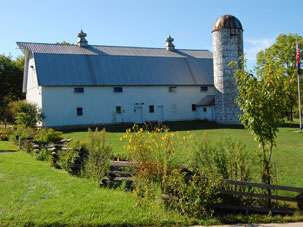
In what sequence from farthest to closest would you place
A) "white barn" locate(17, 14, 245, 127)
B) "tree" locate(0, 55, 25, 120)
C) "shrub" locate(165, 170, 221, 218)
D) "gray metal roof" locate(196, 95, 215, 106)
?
1. "tree" locate(0, 55, 25, 120)
2. "gray metal roof" locate(196, 95, 215, 106)
3. "white barn" locate(17, 14, 245, 127)
4. "shrub" locate(165, 170, 221, 218)

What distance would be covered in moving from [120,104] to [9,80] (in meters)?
24.2

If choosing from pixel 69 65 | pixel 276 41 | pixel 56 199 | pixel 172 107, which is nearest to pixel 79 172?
pixel 56 199

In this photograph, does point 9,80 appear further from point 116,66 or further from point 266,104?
point 266,104

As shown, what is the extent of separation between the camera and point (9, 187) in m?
8.80

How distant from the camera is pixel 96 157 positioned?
973 cm

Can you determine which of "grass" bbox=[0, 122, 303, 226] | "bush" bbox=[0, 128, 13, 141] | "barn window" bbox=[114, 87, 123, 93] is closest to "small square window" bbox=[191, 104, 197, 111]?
"barn window" bbox=[114, 87, 123, 93]

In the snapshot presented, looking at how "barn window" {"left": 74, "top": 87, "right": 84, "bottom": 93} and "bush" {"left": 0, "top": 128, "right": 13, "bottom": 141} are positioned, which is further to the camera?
"barn window" {"left": 74, "top": 87, "right": 84, "bottom": 93}

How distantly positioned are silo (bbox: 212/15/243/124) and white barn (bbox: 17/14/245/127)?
3.59 meters

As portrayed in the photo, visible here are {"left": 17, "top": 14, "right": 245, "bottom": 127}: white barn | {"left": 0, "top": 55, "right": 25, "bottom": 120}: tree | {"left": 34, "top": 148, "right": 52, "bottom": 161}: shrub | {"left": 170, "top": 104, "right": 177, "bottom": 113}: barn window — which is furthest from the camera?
{"left": 0, "top": 55, "right": 25, "bottom": 120}: tree

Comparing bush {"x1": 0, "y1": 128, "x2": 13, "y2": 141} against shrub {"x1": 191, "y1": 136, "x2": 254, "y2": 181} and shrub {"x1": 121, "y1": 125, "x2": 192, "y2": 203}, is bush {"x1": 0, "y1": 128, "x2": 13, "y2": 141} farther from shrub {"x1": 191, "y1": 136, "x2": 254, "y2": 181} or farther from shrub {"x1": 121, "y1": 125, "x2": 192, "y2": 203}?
shrub {"x1": 191, "y1": 136, "x2": 254, "y2": 181}

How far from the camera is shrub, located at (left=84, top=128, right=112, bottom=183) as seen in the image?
9.32m

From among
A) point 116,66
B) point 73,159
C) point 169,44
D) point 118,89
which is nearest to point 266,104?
point 73,159

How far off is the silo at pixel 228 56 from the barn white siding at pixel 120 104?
3.77 metres

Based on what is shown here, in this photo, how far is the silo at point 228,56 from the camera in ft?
109
